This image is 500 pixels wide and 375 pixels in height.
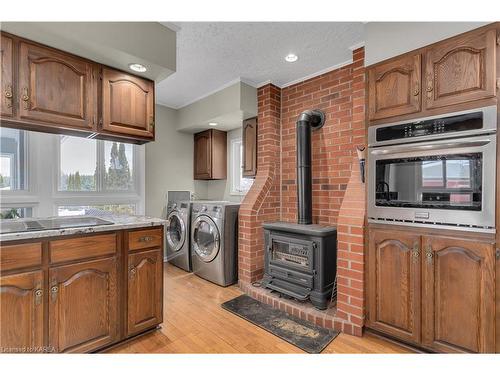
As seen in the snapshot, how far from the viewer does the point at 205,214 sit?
321 cm

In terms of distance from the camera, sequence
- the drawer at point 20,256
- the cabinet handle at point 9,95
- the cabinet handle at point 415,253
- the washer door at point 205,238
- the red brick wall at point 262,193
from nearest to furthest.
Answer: the drawer at point 20,256 < the cabinet handle at point 9,95 < the cabinet handle at point 415,253 < the red brick wall at point 262,193 < the washer door at point 205,238

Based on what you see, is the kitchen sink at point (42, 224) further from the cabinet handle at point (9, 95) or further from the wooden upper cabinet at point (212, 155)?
the wooden upper cabinet at point (212, 155)

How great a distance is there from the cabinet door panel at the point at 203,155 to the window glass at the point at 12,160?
7.06 feet

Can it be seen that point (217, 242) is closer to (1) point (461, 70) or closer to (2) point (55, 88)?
(2) point (55, 88)

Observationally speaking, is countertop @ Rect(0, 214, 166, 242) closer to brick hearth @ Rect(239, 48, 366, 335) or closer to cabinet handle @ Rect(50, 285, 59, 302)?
cabinet handle @ Rect(50, 285, 59, 302)

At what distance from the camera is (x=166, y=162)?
13.0 feet

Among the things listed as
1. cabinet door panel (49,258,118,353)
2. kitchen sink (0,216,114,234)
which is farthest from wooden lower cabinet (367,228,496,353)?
kitchen sink (0,216,114,234)

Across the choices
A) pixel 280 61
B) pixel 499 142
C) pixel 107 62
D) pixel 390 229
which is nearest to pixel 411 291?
pixel 390 229

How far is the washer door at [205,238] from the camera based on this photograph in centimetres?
308

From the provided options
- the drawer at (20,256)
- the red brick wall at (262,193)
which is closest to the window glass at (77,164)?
the drawer at (20,256)

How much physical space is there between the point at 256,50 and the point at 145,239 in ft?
6.33

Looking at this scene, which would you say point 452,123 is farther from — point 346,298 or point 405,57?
point 346,298

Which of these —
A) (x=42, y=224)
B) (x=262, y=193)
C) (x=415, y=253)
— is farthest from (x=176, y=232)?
(x=415, y=253)
